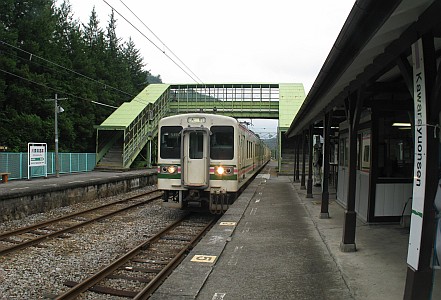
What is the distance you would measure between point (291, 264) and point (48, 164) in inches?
840

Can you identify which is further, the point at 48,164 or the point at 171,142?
the point at 48,164

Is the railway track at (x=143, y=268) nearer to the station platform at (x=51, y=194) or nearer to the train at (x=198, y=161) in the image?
the train at (x=198, y=161)

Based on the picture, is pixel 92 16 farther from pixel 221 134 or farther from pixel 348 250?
pixel 348 250

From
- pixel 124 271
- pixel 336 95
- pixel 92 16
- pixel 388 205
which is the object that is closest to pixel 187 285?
pixel 124 271

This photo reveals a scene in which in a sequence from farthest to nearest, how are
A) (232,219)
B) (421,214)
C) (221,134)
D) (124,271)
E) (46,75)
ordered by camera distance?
(46,75) < (221,134) < (232,219) < (124,271) < (421,214)

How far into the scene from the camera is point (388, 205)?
7.79 m

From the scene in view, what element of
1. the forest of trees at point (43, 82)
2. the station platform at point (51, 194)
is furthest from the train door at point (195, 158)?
the forest of trees at point (43, 82)

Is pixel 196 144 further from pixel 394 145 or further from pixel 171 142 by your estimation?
pixel 394 145

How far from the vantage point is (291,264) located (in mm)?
5582

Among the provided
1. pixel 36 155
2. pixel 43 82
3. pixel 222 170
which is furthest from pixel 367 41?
pixel 43 82

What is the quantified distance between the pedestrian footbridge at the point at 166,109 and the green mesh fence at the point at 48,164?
206 cm

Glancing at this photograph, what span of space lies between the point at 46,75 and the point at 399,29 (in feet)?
101

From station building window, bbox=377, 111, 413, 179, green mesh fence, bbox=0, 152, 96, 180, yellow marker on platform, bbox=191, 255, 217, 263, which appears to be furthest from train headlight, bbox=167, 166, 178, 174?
green mesh fence, bbox=0, 152, 96, 180

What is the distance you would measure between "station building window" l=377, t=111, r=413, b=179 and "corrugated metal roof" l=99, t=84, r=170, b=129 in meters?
24.3
